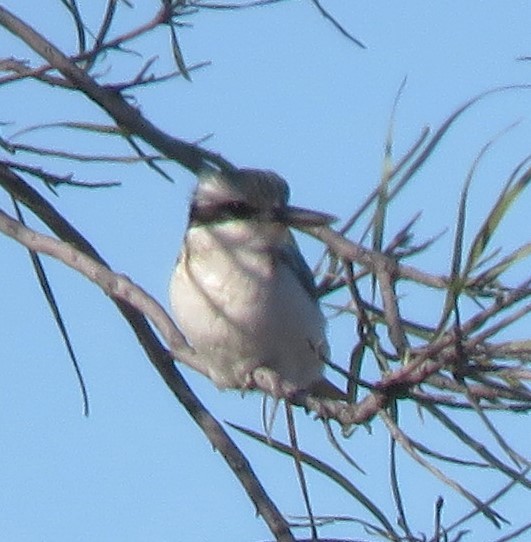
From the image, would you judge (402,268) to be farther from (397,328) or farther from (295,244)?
(295,244)

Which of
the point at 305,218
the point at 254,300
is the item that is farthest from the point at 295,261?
the point at 305,218

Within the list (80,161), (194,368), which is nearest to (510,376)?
(194,368)

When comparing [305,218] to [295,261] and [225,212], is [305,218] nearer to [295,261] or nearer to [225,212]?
[295,261]

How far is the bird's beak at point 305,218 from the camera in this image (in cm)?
243

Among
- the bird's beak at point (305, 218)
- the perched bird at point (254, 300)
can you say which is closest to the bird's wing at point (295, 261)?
the perched bird at point (254, 300)

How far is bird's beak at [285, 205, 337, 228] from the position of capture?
7.96 ft

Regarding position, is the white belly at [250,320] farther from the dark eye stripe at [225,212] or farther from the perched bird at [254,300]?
the dark eye stripe at [225,212]

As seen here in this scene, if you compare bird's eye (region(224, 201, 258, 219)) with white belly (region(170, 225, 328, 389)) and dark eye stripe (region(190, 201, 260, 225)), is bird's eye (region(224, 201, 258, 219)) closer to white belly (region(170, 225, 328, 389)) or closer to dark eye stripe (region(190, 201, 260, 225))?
dark eye stripe (region(190, 201, 260, 225))

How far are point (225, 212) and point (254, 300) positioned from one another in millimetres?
276

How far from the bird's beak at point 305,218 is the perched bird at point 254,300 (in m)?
0.39

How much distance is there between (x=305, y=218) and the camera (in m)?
2.67

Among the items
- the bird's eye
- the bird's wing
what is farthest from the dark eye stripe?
the bird's wing

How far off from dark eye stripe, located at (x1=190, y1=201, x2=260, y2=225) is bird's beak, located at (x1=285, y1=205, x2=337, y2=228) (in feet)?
1.58

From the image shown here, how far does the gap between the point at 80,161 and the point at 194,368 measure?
49cm
